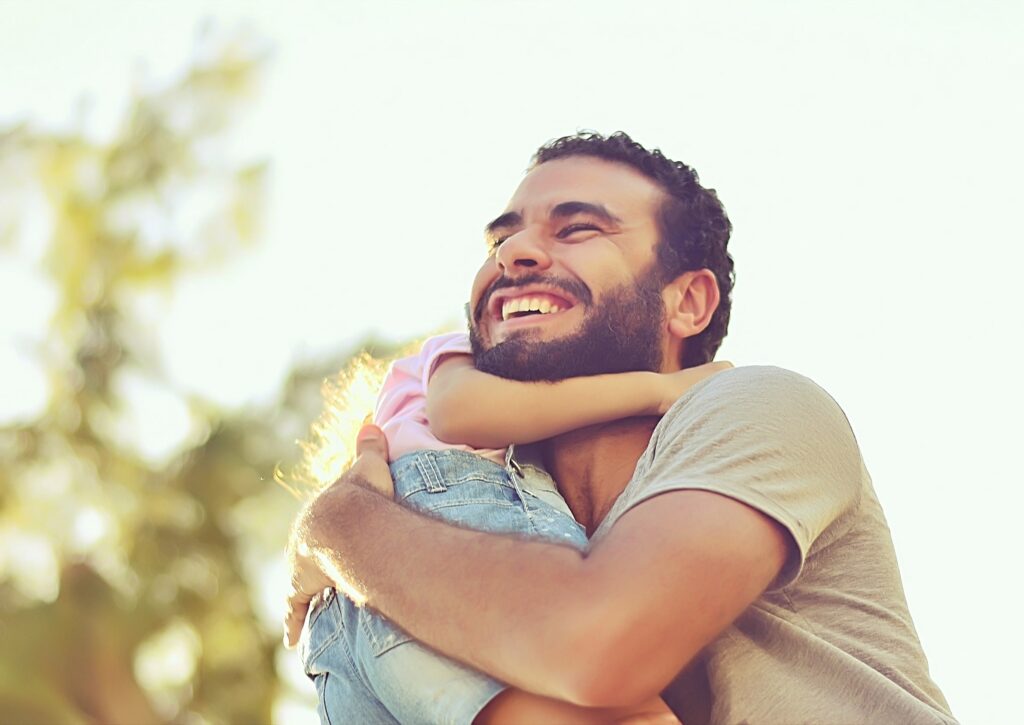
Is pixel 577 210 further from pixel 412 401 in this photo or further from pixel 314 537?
pixel 314 537

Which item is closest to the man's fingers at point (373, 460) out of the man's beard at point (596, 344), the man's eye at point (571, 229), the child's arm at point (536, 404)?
the child's arm at point (536, 404)

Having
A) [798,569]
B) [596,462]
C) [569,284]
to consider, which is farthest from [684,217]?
[798,569]

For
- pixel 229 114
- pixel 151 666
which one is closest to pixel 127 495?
pixel 151 666

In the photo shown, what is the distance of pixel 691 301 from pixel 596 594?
165 cm

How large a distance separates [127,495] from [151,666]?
71.2 inches

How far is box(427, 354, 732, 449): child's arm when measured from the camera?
2.89 metres

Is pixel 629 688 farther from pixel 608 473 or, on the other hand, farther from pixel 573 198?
pixel 573 198

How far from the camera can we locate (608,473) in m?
2.97

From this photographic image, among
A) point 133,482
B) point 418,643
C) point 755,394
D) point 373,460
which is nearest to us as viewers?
point 418,643

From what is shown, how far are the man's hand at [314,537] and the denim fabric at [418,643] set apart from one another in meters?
0.04

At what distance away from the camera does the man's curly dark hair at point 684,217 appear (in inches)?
141

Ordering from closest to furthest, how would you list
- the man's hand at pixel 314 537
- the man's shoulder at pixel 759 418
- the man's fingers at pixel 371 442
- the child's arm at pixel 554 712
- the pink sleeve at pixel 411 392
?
the child's arm at pixel 554 712, the man's shoulder at pixel 759 418, the man's hand at pixel 314 537, the man's fingers at pixel 371 442, the pink sleeve at pixel 411 392

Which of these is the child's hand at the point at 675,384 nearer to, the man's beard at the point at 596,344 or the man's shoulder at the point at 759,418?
the man's beard at the point at 596,344

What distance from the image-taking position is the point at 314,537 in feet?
8.51
